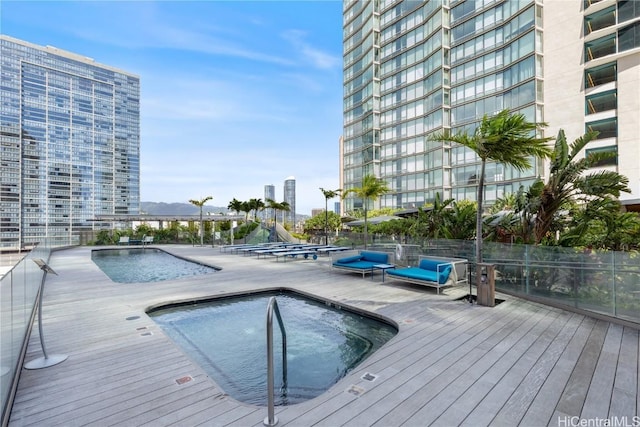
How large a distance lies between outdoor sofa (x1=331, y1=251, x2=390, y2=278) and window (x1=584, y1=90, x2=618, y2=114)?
2788 cm

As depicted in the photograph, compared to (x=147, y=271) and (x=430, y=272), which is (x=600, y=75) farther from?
(x=147, y=271)

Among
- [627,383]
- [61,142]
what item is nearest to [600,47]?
[627,383]

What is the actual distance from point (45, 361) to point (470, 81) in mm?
41931

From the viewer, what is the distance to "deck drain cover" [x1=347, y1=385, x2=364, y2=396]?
3.25m

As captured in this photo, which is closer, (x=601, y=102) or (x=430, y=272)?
(x=430, y=272)

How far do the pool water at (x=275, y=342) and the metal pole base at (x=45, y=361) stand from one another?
1.53 metres

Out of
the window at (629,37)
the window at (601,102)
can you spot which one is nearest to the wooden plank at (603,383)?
the window at (601,102)

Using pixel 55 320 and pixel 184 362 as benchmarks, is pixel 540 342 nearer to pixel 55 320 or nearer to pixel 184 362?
pixel 184 362

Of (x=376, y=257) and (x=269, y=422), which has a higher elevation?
(x=376, y=257)

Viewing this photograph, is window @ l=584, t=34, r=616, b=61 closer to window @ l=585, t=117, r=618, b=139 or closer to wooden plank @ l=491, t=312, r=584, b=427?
window @ l=585, t=117, r=618, b=139

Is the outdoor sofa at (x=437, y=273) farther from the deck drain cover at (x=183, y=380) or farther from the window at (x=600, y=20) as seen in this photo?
the window at (x=600, y=20)

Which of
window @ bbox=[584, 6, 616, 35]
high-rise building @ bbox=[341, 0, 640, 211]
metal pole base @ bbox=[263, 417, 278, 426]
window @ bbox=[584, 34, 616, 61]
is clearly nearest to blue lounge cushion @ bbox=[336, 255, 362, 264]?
metal pole base @ bbox=[263, 417, 278, 426]

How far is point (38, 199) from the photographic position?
85.7 m

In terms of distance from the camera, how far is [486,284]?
21.4ft
